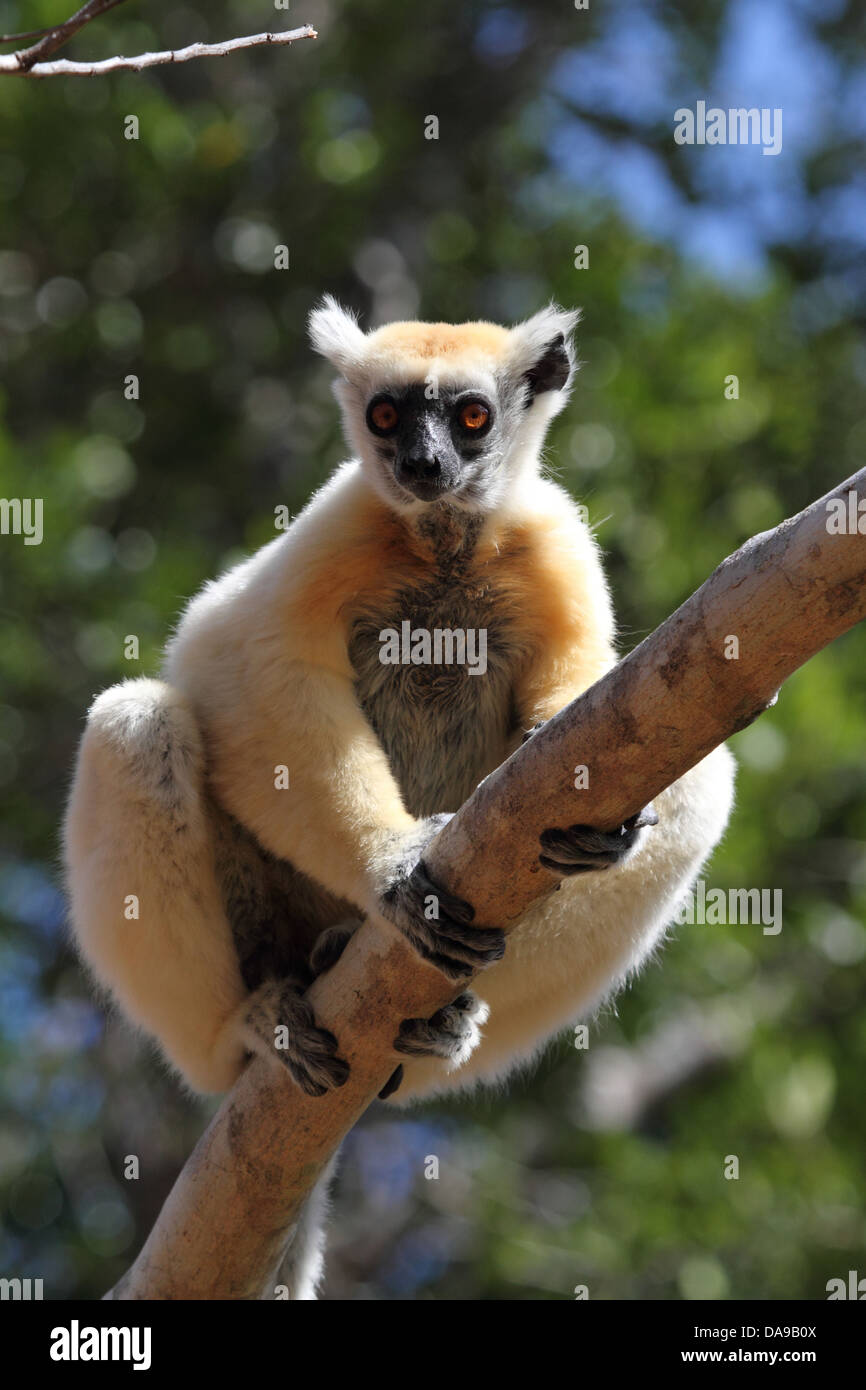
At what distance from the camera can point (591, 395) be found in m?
13.5

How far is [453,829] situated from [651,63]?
14.9 meters

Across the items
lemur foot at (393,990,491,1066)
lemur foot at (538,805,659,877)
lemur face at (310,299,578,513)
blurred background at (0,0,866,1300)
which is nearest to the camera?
lemur foot at (538,805,659,877)

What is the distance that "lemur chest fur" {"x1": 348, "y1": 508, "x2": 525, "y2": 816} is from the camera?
6184 mm

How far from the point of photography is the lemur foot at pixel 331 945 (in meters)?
5.83

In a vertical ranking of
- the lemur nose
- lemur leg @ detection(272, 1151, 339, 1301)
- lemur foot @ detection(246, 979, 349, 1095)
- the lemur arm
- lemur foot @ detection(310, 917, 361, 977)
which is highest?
the lemur nose

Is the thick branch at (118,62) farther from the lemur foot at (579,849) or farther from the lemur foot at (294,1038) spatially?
the lemur foot at (294,1038)

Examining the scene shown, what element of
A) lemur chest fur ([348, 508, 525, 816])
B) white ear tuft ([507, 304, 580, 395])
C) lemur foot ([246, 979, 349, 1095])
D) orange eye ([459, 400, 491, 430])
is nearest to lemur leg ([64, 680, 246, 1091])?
lemur foot ([246, 979, 349, 1095])

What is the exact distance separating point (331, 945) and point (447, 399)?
8.30ft

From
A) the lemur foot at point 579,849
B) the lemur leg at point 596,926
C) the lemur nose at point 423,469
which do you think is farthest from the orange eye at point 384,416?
the lemur foot at point 579,849

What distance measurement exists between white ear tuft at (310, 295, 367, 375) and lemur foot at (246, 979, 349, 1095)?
3.09 m

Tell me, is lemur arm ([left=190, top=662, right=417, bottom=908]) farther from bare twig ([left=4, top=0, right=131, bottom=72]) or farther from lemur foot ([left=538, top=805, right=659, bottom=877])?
bare twig ([left=4, top=0, right=131, bottom=72])

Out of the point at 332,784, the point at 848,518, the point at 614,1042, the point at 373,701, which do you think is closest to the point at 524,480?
the point at 373,701

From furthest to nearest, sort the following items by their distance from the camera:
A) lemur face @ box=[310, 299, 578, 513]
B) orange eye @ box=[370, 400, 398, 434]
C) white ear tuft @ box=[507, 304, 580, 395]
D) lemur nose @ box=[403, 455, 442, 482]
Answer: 1. white ear tuft @ box=[507, 304, 580, 395]
2. orange eye @ box=[370, 400, 398, 434]
3. lemur face @ box=[310, 299, 578, 513]
4. lemur nose @ box=[403, 455, 442, 482]
